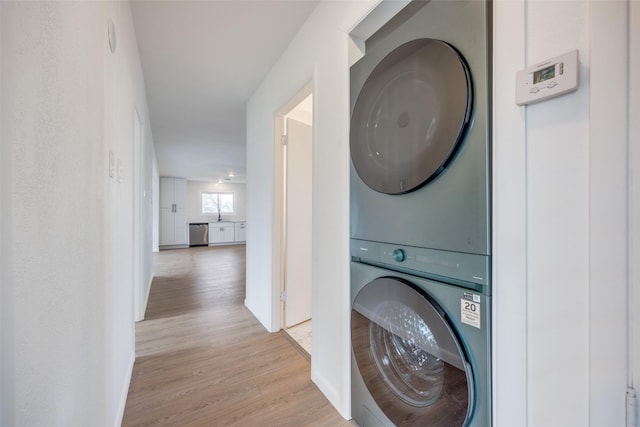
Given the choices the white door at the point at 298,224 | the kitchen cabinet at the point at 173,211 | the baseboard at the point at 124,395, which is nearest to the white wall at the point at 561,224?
the baseboard at the point at 124,395

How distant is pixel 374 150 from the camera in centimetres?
107

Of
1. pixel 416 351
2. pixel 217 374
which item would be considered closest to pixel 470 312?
pixel 416 351

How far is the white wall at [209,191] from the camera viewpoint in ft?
30.2

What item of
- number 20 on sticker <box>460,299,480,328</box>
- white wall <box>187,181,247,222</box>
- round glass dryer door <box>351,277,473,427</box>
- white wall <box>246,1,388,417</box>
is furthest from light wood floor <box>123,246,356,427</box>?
white wall <box>187,181,247,222</box>

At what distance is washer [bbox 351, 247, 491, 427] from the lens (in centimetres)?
73

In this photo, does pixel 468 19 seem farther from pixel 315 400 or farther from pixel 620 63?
pixel 315 400

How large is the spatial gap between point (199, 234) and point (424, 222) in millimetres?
8964

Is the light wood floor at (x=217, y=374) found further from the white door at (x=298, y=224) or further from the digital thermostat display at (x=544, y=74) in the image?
the digital thermostat display at (x=544, y=74)

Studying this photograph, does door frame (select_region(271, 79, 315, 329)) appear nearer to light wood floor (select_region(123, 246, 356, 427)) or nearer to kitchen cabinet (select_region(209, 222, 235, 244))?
light wood floor (select_region(123, 246, 356, 427))

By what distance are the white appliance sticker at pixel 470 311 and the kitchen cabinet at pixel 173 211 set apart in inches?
362

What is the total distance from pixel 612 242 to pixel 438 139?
1.56 ft

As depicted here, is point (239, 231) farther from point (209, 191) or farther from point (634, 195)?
point (634, 195)

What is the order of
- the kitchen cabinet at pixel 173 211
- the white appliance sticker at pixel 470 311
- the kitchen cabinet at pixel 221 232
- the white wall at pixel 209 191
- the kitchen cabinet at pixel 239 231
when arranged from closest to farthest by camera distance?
the white appliance sticker at pixel 470 311
the kitchen cabinet at pixel 173 211
the kitchen cabinet at pixel 221 232
the white wall at pixel 209 191
the kitchen cabinet at pixel 239 231

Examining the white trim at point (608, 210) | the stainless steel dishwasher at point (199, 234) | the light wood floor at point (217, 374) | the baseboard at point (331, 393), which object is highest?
the white trim at point (608, 210)
